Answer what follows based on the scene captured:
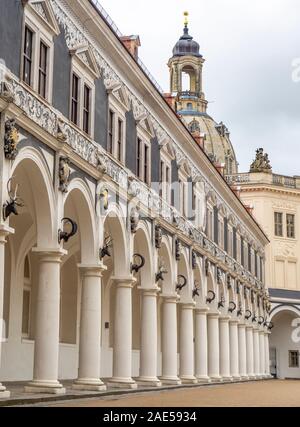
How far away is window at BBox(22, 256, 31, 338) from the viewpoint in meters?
26.9

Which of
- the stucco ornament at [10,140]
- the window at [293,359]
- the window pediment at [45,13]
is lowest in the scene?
the window at [293,359]

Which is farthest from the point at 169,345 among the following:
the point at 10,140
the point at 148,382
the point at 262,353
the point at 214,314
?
the point at 262,353

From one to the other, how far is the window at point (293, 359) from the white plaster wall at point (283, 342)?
0.81 feet

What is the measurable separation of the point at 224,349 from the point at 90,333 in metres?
20.3

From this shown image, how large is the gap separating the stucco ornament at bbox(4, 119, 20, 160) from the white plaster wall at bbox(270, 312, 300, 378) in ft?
164

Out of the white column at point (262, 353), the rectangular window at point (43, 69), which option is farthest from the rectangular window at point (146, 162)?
the white column at point (262, 353)

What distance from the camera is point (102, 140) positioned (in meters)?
23.9

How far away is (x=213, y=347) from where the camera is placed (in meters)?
38.2

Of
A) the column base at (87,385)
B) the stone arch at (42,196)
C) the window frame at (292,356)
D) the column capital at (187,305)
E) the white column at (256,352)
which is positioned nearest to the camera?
the stone arch at (42,196)

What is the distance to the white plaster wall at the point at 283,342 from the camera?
6366 centimetres

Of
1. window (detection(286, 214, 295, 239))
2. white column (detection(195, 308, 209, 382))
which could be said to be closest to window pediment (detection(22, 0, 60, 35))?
white column (detection(195, 308, 209, 382))

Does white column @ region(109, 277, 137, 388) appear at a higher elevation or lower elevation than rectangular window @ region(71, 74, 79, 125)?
lower

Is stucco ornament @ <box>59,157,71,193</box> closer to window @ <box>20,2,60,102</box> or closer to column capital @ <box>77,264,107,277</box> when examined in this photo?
window @ <box>20,2,60,102</box>

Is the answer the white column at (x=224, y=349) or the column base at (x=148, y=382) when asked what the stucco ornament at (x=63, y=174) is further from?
the white column at (x=224, y=349)
